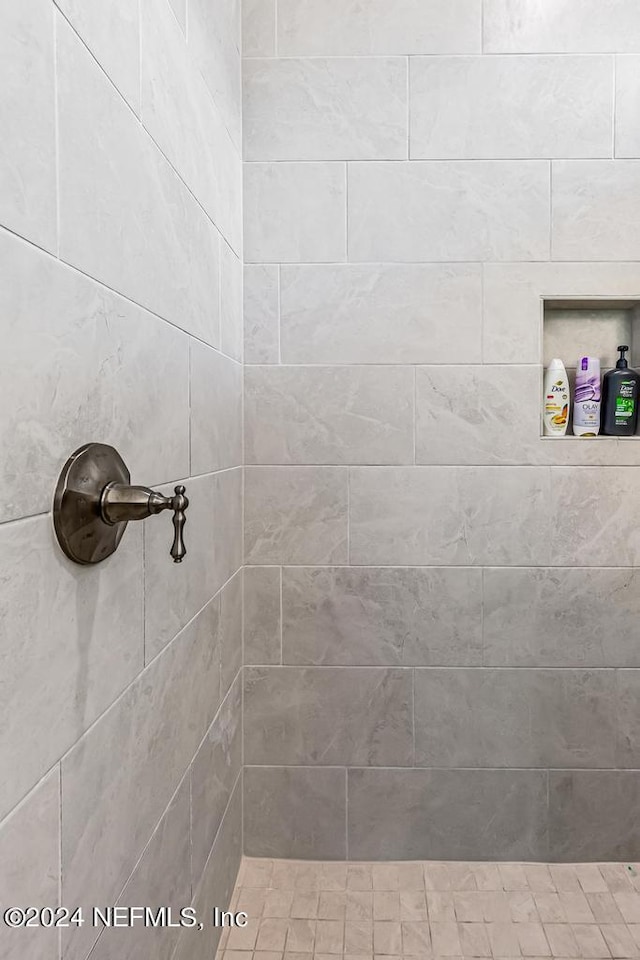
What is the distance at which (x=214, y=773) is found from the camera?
1432mm

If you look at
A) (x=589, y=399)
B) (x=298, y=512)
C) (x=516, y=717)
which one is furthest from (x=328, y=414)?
(x=516, y=717)

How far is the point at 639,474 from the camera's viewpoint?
1716mm

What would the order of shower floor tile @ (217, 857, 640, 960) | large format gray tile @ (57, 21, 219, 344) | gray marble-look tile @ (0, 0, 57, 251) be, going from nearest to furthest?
gray marble-look tile @ (0, 0, 57, 251) < large format gray tile @ (57, 21, 219, 344) < shower floor tile @ (217, 857, 640, 960)

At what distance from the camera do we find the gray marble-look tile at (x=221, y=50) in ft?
4.10

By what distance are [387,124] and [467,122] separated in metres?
0.19

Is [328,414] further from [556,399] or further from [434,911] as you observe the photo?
[434,911]

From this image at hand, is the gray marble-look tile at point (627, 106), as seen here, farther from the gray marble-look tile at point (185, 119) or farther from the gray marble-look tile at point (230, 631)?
the gray marble-look tile at point (230, 631)

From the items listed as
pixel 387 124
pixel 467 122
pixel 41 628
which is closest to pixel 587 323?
pixel 467 122

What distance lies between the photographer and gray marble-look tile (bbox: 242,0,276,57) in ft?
5.54

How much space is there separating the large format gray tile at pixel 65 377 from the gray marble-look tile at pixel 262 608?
747 mm

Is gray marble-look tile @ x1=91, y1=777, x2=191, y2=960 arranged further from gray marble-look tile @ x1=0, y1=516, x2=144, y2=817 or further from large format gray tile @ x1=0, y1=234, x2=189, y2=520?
large format gray tile @ x1=0, y1=234, x2=189, y2=520

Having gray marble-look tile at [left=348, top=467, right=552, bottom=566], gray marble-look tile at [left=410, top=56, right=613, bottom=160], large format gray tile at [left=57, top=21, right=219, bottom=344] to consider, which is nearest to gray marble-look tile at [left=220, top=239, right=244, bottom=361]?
large format gray tile at [left=57, top=21, right=219, bottom=344]

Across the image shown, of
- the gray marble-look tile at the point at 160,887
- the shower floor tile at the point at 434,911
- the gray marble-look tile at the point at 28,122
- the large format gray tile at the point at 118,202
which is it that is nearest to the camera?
the gray marble-look tile at the point at 28,122

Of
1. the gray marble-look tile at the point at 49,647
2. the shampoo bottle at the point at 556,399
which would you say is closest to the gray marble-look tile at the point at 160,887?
the gray marble-look tile at the point at 49,647
